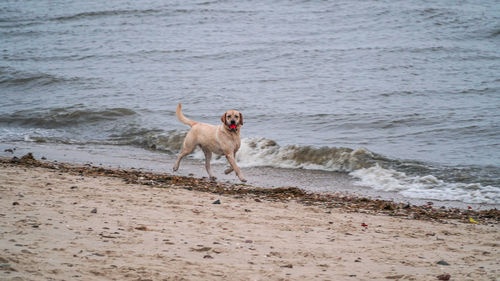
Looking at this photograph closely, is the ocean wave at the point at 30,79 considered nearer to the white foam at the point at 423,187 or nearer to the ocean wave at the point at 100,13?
the white foam at the point at 423,187

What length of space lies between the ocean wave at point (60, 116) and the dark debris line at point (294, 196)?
563 cm

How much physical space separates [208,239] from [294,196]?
2866 mm

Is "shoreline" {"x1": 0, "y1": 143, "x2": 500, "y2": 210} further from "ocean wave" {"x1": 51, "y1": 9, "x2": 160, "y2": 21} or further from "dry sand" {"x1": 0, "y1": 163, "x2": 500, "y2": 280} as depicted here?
"ocean wave" {"x1": 51, "y1": 9, "x2": 160, "y2": 21}

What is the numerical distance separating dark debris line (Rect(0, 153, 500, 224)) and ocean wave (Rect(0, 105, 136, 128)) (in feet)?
18.5

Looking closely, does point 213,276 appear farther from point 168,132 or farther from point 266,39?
point 266,39

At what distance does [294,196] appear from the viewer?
7512mm

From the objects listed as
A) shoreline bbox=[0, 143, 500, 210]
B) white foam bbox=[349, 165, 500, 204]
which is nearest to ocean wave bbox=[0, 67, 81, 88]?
shoreline bbox=[0, 143, 500, 210]

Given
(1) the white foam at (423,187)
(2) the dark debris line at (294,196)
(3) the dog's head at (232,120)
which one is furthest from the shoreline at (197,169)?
(3) the dog's head at (232,120)

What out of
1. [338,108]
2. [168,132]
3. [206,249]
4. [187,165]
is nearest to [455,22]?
[338,108]

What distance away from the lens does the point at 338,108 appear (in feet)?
48.5

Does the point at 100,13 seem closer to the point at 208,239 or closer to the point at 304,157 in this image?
the point at 304,157

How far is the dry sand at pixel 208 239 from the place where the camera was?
395 centimetres

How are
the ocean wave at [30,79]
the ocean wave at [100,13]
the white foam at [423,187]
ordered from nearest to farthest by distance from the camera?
the white foam at [423,187]
the ocean wave at [30,79]
the ocean wave at [100,13]

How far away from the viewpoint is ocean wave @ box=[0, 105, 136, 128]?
1414 centimetres
